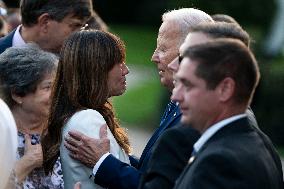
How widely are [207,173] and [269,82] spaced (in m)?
9.70

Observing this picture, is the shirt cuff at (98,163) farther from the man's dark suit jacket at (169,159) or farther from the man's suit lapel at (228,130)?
the man's suit lapel at (228,130)

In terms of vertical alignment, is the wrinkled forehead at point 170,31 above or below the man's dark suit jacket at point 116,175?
above

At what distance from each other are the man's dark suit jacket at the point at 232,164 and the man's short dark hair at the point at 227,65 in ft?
0.48

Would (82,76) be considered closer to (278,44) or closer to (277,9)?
(278,44)

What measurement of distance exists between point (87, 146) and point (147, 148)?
15.1 inches

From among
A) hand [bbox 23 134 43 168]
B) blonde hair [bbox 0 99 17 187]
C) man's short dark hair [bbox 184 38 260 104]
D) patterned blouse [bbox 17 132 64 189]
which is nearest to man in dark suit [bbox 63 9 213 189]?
patterned blouse [bbox 17 132 64 189]

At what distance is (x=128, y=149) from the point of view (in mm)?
5074

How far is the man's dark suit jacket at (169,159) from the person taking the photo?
4.02 m

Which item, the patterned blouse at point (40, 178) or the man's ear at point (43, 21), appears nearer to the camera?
the patterned blouse at point (40, 178)

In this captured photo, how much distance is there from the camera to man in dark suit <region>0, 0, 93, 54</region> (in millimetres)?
6801

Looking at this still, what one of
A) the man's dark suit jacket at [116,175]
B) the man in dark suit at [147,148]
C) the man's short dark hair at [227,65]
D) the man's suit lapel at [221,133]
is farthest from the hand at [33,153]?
the man's short dark hair at [227,65]

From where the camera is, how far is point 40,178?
17.3 ft

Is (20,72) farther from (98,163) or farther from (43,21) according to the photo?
(43,21)

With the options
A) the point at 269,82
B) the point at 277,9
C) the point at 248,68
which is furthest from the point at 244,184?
the point at 277,9
